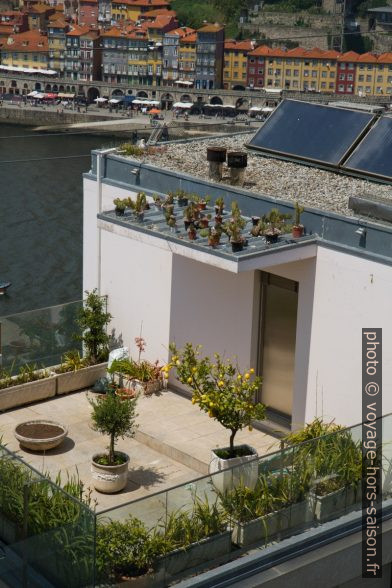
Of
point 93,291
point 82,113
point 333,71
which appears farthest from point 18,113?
point 93,291

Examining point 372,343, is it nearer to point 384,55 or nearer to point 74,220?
A: point 74,220

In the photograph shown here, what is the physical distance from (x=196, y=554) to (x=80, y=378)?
4476 mm

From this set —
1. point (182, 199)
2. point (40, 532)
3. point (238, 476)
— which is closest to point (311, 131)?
point (182, 199)

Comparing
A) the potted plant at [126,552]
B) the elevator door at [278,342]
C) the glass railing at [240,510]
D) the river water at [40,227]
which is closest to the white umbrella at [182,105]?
the river water at [40,227]

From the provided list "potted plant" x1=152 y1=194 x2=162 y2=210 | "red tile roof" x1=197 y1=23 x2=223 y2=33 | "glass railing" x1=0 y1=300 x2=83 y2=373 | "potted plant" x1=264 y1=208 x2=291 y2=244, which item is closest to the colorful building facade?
"red tile roof" x1=197 y1=23 x2=223 y2=33

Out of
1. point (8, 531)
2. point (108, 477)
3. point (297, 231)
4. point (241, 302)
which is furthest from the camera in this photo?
point (241, 302)

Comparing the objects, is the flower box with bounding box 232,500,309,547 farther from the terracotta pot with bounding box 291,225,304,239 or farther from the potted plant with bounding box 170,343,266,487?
the terracotta pot with bounding box 291,225,304,239

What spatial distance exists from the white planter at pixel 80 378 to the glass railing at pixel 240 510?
13.1 ft

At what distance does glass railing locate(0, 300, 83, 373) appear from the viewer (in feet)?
42.0

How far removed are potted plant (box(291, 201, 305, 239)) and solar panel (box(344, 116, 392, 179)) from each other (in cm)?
208

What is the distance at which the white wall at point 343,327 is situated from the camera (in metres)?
10.7

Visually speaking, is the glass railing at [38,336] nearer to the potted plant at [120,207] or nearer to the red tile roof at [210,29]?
the potted plant at [120,207]

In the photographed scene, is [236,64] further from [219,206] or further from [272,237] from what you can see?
[272,237]

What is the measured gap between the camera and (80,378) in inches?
500
